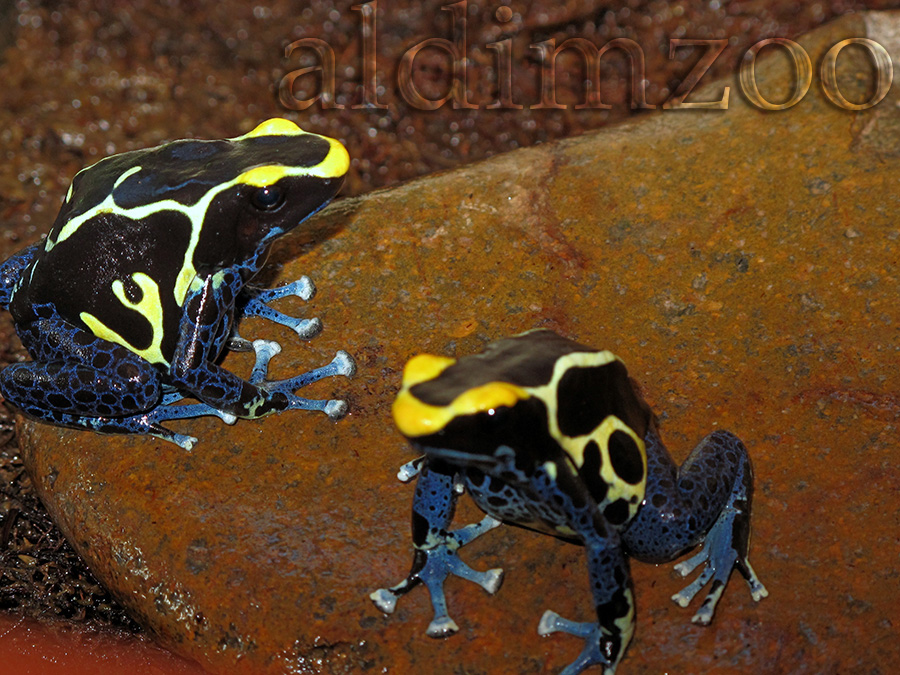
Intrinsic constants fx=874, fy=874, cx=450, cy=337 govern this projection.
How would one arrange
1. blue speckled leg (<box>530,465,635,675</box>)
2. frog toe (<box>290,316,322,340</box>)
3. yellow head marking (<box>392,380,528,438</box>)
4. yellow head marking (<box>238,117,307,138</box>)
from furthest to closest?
1. frog toe (<box>290,316,322,340</box>)
2. yellow head marking (<box>238,117,307,138</box>)
3. blue speckled leg (<box>530,465,635,675</box>)
4. yellow head marking (<box>392,380,528,438</box>)

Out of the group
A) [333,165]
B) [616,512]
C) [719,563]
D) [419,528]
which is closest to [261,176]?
[333,165]

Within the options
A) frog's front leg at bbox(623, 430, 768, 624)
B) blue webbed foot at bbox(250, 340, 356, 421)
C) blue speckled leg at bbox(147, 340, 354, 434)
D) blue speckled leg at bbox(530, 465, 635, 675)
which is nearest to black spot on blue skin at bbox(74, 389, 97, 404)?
blue speckled leg at bbox(147, 340, 354, 434)

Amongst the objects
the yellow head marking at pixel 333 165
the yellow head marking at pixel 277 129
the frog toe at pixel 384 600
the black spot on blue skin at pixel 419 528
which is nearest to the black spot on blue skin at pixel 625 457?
the black spot on blue skin at pixel 419 528

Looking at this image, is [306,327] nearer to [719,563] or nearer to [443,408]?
[443,408]

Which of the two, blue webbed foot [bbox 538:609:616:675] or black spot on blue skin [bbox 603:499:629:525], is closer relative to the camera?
blue webbed foot [bbox 538:609:616:675]

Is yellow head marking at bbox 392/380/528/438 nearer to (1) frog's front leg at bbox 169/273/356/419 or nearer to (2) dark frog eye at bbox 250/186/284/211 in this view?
(1) frog's front leg at bbox 169/273/356/419
